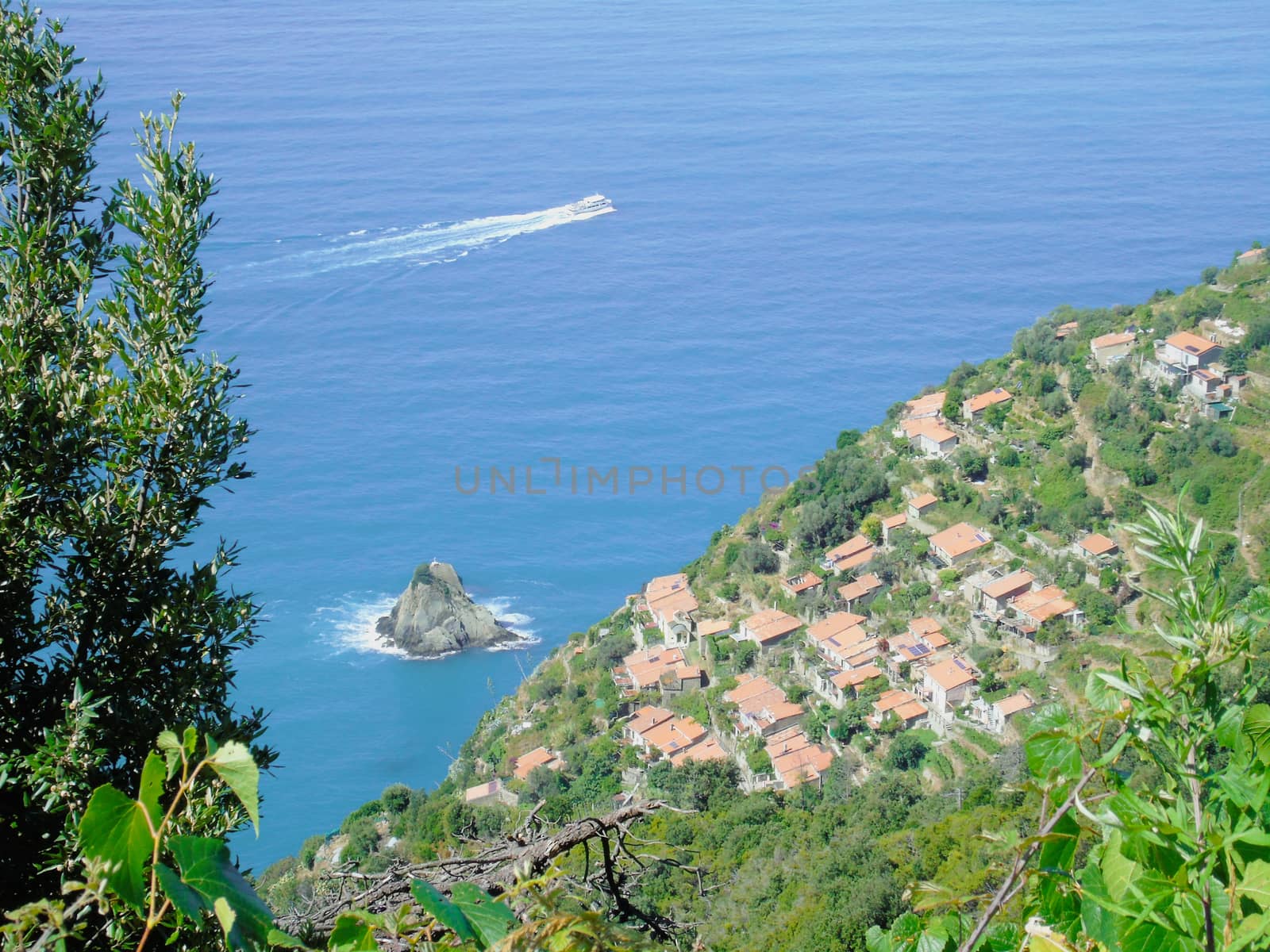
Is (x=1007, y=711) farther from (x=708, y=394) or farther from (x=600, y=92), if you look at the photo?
(x=600, y=92)

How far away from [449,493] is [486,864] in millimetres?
28186

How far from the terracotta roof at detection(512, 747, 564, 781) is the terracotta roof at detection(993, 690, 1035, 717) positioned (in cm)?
674

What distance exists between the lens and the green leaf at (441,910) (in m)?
0.80

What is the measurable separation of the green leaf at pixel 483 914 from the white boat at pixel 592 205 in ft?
153

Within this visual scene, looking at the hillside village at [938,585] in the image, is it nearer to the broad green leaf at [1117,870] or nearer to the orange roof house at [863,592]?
the orange roof house at [863,592]

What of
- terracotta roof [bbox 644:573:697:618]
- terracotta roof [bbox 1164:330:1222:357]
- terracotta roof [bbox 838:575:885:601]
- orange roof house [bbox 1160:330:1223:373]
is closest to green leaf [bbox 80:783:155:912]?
Answer: terracotta roof [bbox 838:575:885:601]

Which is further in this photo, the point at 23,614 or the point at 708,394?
the point at 708,394

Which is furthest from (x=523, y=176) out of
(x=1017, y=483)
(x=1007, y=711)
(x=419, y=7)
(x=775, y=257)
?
(x=419, y=7)

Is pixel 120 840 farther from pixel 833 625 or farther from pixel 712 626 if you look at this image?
pixel 712 626

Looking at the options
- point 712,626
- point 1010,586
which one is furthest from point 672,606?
point 1010,586

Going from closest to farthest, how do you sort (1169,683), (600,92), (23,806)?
(1169,683) → (23,806) → (600,92)

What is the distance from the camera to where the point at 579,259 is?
138ft

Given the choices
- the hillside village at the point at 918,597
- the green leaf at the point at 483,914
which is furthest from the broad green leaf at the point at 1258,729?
the hillside village at the point at 918,597

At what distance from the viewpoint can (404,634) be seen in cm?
2391
